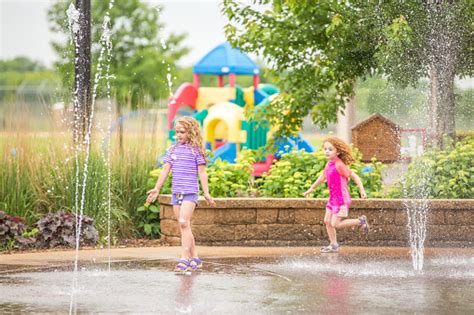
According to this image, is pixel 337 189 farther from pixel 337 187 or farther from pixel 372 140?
pixel 372 140

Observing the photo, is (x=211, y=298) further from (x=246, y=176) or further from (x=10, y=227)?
(x=246, y=176)

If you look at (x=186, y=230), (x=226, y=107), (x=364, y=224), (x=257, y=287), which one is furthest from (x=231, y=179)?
(x=226, y=107)

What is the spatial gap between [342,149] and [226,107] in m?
10.2

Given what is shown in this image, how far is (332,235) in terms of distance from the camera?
36.9 feet

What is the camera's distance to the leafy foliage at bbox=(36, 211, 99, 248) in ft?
37.3

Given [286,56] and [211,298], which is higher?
[286,56]

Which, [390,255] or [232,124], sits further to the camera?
[232,124]

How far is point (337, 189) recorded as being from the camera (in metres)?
11.3

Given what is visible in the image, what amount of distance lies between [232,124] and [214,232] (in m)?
9.25

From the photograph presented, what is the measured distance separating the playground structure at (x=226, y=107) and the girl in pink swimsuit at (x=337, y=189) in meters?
8.50

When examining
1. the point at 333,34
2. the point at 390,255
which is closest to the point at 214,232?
the point at 390,255

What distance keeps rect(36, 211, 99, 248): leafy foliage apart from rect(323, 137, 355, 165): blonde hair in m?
2.82

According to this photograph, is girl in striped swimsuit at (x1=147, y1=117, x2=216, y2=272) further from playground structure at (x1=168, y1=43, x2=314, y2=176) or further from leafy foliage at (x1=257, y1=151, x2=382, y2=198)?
playground structure at (x1=168, y1=43, x2=314, y2=176)

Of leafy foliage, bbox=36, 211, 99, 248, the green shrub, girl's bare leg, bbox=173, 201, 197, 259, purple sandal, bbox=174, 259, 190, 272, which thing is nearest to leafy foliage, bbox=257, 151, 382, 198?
the green shrub
